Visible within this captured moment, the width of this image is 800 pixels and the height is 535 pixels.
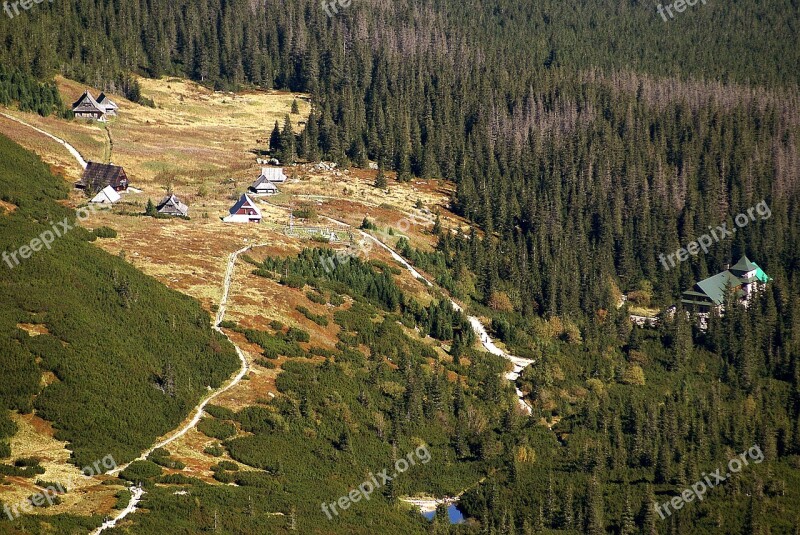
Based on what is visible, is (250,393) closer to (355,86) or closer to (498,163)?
(498,163)

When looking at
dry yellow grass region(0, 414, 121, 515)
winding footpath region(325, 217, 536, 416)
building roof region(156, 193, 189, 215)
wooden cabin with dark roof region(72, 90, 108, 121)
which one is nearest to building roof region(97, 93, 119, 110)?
wooden cabin with dark roof region(72, 90, 108, 121)

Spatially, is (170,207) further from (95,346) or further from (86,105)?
(86,105)

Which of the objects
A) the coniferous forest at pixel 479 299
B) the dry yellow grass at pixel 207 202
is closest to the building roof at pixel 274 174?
the dry yellow grass at pixel 207 202

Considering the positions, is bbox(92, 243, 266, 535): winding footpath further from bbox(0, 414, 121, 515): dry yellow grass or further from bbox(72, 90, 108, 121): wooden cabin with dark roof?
bbox(72, 90, 108, 121): wooden cabin with dark roof

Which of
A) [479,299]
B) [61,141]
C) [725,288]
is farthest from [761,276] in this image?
[61,141]

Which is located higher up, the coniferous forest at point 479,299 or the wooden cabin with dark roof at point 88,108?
the wooden cabin with dark roof at point 88,108

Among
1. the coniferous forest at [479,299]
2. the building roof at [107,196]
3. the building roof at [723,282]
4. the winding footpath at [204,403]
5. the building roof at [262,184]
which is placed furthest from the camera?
the building roof at [723,282]

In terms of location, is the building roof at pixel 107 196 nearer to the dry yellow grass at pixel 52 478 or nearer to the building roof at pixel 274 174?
the building roof at pixel 274 174
